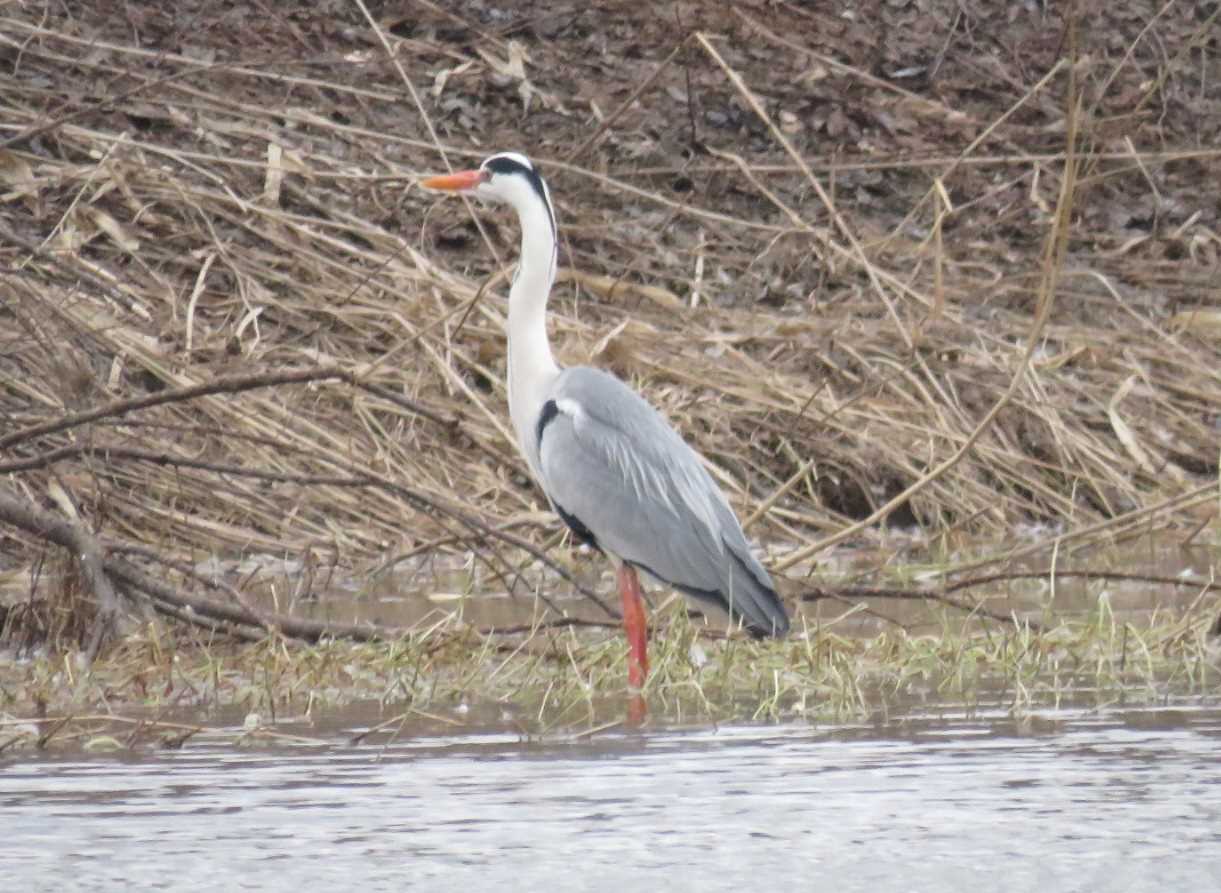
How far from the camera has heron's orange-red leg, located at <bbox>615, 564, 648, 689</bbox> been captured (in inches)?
279

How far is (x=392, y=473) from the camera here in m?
10.7

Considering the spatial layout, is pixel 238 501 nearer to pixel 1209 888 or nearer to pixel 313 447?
pixel 313 447

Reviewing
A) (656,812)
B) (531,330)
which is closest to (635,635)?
(531,330)

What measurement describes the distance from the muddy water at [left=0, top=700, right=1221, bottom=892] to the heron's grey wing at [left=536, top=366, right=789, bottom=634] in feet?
4.42

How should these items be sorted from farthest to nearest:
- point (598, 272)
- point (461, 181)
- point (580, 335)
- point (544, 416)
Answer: point (598, 272), point (580, 335), point (461, 181), point (544, 416)

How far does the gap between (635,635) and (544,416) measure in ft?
3.27

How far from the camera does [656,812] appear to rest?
500cm

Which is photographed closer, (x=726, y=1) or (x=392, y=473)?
(x=392, y=473)

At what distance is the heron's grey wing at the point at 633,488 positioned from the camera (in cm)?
752

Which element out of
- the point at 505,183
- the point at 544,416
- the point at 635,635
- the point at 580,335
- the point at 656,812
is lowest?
the point at 656,812

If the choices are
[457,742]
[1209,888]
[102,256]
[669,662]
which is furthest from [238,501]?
[1209,888]

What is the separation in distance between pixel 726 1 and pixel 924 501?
19.1 feet

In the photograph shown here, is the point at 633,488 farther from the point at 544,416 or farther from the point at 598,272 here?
the point at 598,272

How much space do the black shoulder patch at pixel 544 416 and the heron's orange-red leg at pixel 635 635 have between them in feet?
1.93
